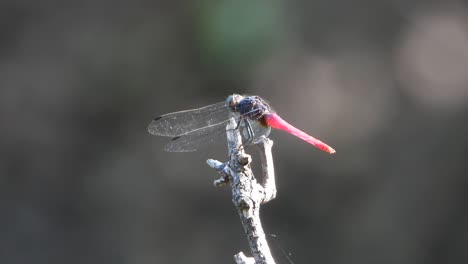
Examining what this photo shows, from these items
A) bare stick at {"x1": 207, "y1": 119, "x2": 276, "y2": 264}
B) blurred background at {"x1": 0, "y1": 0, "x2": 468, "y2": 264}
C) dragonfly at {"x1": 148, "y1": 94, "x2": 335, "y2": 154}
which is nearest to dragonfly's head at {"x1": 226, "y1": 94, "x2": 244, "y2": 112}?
dragonfly at {"x1": 148, "y1": 94, "x2": 335, "y2": 154}

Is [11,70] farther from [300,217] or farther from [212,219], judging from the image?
[300,217]

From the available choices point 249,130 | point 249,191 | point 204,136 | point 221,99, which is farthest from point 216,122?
point 221,99

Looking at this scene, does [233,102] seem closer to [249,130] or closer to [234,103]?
[234,103]

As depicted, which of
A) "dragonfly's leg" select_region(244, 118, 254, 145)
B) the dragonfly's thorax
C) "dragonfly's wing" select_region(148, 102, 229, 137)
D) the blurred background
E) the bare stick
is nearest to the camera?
the bare stick

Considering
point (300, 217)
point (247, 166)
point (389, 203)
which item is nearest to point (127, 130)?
point (300, 217)

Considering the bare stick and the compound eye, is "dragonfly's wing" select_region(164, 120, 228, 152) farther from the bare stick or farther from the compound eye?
the bare stick

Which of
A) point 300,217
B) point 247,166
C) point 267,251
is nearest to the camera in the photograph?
point 267,251

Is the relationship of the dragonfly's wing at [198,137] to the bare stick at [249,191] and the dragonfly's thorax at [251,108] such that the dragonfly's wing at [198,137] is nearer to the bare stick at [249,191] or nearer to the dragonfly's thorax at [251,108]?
the dragonfly's thorax at [251,108]

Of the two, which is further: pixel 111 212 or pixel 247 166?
pixel 111 212
